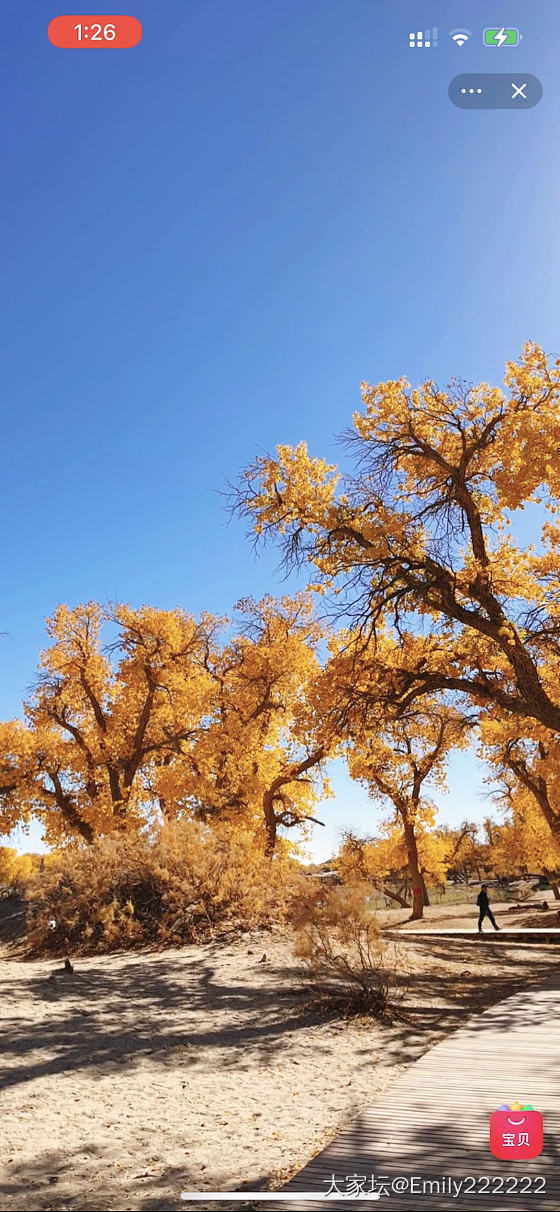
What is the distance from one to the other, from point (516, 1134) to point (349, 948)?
7433 mm

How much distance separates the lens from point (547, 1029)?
315 inches

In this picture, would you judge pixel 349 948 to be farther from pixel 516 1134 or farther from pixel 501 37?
pixel 501 37

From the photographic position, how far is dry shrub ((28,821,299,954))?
13.8 metres

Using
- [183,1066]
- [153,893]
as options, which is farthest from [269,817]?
[183,1066]

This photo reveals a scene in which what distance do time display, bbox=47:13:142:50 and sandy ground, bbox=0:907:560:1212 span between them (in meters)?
7.57

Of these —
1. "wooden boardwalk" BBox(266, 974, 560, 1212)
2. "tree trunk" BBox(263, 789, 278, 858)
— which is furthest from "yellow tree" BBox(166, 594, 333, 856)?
"wooden boardwalk" BBox(266, 974, 560, 1212)

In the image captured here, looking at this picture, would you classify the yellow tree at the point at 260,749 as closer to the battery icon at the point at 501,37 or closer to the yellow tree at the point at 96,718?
the yellow tree at the point at 96,718

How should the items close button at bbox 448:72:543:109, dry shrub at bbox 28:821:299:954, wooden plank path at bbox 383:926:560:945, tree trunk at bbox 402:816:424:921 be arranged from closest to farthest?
close button at bbox 448:72:543:109 < dry shrub at bbox 28:821:299:954 < wooden plank path at bbox 383:926:560:945 < tree trunk at bbox 402:816:424:921

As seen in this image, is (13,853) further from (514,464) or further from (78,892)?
(514,464)

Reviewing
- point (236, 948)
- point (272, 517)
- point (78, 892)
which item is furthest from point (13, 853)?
point (272, 517)

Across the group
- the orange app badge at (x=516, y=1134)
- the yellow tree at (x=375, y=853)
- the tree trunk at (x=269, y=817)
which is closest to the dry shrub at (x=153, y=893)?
the tree trunk at (x=269, y=817)

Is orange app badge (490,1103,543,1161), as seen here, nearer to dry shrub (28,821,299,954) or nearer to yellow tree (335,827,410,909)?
dry shrub (28,821,299,954)

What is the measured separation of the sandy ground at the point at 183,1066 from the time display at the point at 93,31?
757 cm

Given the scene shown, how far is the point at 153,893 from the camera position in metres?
14.7
